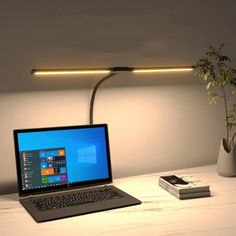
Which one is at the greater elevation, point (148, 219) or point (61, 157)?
point (61, 157)

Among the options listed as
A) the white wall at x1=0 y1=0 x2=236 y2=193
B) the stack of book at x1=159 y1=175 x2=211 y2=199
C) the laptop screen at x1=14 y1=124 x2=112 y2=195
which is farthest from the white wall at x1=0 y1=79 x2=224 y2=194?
the stack of book at x1=159 y1=175 x2=211 y2=199

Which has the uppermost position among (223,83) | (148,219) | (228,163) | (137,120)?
(223,83)

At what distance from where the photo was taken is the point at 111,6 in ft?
6.98

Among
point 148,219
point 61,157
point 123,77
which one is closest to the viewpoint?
point 148,219

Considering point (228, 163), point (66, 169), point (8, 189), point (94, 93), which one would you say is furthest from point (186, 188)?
point (8, 189)

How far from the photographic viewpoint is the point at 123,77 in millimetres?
2207

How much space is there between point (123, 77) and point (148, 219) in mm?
881

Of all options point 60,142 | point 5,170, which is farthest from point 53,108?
point 5,170

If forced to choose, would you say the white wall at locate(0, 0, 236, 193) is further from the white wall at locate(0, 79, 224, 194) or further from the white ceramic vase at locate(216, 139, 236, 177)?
the white ceramic vase at locate(216, 139, 236, 177)

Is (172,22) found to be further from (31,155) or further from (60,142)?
(31,155)

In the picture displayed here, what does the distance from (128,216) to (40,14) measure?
1056 mm

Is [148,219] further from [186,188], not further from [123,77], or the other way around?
[123,77]

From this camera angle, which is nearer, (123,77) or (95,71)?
(95,71)

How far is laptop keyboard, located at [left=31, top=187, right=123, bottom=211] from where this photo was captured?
1.72 meters
